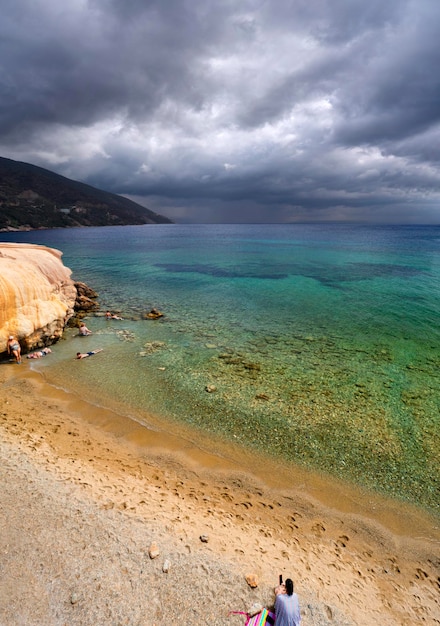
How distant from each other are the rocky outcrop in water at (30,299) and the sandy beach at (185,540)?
9.66m

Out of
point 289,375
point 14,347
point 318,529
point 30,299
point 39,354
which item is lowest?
point 318,529

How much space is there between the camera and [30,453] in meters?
10.7

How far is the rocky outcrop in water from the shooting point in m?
19.0

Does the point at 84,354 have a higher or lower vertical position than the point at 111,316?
lower

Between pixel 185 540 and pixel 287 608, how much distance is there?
3.03 meters

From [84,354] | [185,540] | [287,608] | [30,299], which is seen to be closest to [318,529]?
[287,608]

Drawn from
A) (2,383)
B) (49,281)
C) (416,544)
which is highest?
(49,281)

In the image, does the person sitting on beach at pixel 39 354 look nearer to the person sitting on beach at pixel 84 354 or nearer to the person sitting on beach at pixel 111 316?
the person sitting on beach at pixel 84 354

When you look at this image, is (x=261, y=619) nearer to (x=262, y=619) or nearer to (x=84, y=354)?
(x=262, y=619)

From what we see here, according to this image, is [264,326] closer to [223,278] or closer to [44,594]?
[44,594]

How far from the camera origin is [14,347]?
719 inches

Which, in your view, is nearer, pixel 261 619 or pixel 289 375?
pixel 261 619

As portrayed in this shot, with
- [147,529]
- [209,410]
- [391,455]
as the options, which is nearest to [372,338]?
[391,455]

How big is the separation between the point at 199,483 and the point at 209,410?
4525 millimetres
